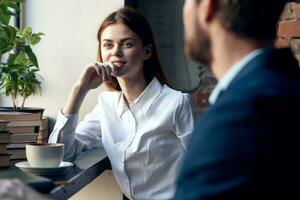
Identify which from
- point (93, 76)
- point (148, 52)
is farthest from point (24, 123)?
point (148, 52)

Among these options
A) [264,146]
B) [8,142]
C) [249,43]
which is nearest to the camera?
[264,146]

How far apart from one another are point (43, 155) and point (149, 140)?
1.50 feet

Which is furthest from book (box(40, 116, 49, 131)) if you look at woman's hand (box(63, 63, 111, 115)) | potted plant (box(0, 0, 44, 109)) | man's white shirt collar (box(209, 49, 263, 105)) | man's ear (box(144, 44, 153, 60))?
man's white shirt collar (box(209, 49, 263, 105))

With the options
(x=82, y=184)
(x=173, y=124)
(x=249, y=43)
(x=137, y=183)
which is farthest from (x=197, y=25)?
(x=137, y=183)

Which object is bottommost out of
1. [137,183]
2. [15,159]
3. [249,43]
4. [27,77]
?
[137,183]

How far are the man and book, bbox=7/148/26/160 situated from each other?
89 centimetres

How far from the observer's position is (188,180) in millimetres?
793

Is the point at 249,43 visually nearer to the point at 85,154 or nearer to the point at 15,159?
the point at 15,159

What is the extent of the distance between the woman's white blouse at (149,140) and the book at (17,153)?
18 cm

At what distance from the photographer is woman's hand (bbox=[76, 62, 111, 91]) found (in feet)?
5.90

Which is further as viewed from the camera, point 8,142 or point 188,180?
point 8,142

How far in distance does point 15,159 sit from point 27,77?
1.60 ft

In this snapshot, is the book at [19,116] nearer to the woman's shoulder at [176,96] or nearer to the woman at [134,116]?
the woman at [134,116]

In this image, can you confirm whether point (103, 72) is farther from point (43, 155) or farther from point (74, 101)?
point (43, 155)
